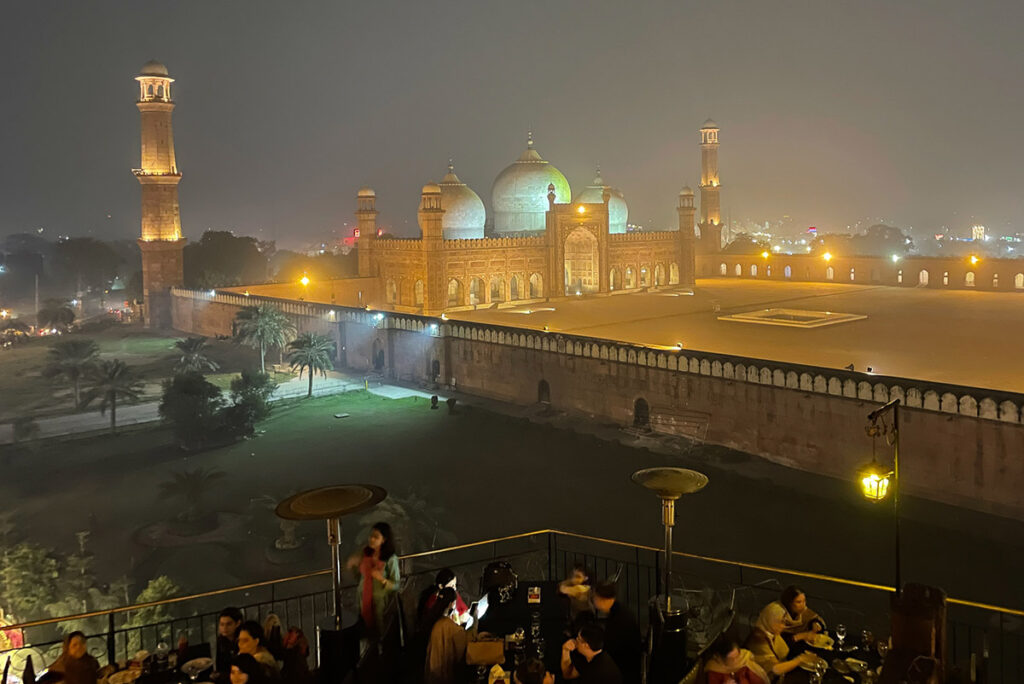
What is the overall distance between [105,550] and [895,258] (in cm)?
3132

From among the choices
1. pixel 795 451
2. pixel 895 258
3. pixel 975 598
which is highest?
pixel 895 258

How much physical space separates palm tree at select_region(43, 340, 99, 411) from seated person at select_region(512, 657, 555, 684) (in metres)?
17.6

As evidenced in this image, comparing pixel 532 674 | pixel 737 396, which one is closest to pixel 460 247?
pixel 737 396

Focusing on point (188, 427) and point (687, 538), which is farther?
point (188, 427)

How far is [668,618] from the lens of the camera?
5.35m

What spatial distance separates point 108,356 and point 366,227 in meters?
10.6

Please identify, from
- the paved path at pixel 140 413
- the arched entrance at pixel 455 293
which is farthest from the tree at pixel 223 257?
the paved path at pixel 140 413

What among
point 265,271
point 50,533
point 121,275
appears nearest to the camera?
point 50,533

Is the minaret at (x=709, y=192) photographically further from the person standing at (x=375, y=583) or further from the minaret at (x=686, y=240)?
the person standing at (x=375, y=583)

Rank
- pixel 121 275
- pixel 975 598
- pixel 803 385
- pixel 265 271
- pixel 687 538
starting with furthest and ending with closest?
pixel 121 275, pixel 265 271, pixel 803 385, pixel 687 538, pixel 975 598

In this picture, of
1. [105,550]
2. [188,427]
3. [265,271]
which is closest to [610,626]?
[105,550]

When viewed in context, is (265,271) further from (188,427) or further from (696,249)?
(188,427)

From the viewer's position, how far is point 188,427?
15922 mm

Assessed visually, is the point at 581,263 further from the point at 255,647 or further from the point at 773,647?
the point at 255,647
